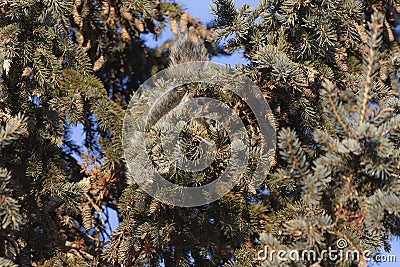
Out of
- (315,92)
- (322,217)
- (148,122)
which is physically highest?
(315,92)

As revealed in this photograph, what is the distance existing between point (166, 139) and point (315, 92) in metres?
0.41

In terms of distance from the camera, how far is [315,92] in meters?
1.60

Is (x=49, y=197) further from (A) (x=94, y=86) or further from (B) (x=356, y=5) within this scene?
(B) (x=356, y=5)

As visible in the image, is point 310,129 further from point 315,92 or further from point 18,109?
point 18,109

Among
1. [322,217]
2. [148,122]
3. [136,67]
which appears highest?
[136,67]

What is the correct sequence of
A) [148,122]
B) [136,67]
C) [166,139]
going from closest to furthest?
[166,139] < [148,122] < [136,67]

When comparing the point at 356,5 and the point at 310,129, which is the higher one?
the point at 356,5

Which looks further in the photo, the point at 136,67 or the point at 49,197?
the point at 136,67

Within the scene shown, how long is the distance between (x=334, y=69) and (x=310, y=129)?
0.56 feet

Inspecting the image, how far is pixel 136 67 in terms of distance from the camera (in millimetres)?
2174

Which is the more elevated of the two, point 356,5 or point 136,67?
point 136,67

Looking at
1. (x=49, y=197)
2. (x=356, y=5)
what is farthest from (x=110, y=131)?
(x=356, y=5)

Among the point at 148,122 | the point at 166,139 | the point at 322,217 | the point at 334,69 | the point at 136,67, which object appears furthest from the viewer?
the point at 136,67

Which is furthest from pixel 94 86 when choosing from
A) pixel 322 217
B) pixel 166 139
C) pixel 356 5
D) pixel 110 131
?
pixel 322 217
